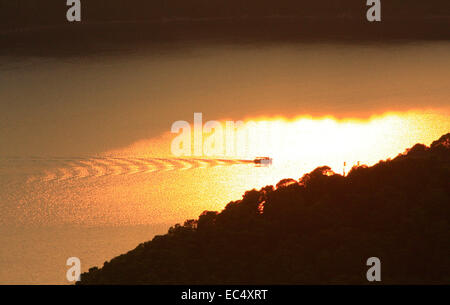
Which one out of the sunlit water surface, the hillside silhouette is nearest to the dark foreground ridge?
the sunlit water surface

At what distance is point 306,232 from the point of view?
36.5 m

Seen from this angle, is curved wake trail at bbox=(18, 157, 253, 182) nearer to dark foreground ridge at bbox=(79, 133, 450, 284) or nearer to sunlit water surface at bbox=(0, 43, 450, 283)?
sunlit water surface at bbox=(0, 43, 450, 283)

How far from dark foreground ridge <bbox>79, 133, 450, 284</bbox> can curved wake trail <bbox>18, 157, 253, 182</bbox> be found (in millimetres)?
17157

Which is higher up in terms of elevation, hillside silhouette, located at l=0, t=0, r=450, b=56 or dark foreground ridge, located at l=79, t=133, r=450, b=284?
hillside silhouette, located at l=0, t=0, r=450, b=56

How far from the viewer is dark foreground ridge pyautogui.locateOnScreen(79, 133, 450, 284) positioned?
1362 inches

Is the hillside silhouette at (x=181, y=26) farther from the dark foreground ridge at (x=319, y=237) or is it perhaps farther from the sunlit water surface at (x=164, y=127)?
the dark foreground ridge at (x=319, y=237)

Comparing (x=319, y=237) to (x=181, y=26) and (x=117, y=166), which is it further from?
(x=181, y=26)

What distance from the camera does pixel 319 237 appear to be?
36.1 meters

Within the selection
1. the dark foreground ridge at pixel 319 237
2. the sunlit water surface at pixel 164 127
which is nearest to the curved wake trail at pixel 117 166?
the sunlit water surface at pixel 164 127

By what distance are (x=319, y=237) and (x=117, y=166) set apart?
22.7m

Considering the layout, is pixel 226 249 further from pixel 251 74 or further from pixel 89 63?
pixel 89 63

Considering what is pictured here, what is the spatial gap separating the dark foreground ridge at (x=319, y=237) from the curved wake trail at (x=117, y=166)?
17157 mm

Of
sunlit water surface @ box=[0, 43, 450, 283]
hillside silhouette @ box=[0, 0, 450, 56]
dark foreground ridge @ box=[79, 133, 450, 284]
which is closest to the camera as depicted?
dark foreground ridge @ box=[79, 133, 450, 284]
